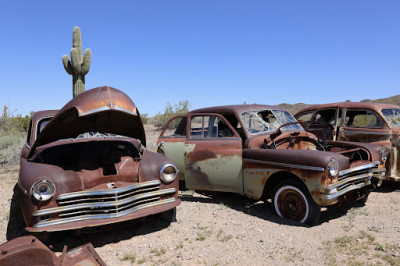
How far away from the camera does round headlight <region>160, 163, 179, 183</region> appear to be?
176 inches

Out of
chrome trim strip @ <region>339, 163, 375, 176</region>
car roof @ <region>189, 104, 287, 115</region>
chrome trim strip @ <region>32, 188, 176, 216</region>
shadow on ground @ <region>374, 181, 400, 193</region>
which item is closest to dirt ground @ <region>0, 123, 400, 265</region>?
chrome trim strip @ <region>32, 188, 176, 216</region>

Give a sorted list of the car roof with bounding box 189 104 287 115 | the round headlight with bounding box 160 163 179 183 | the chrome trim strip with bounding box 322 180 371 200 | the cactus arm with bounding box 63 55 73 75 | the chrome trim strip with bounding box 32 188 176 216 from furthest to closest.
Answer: the cactus arm with bounding box 63 55 73 75 < the car roof with bounding box 189 104 287 115 < the round headlight with bounding box 160 163 179 183 < the chrome trim strip with bounding box 322 180 371 200 < the chrome trim strip with bounding box 32 188 176 216

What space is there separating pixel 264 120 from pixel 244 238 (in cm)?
245

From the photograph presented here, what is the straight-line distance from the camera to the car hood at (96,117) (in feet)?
12.5

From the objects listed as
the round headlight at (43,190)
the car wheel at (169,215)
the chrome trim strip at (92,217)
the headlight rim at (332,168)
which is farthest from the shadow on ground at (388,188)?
the round headlight at (43,190)

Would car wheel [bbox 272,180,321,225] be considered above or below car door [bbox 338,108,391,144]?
below

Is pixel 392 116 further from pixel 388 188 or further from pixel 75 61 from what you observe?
pixel 75 61

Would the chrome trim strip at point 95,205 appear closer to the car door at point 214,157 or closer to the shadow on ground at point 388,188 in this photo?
the car door at point 214,157

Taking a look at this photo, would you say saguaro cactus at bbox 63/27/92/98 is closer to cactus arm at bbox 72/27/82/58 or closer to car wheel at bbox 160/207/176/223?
cactus arm at bbox 72/27/82/58

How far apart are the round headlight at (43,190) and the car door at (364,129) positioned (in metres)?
6.42

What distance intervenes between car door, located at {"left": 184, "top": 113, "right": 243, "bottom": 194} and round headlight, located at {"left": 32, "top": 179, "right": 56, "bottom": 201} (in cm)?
265

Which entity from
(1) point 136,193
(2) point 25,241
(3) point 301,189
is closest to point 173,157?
(1) point 136,193

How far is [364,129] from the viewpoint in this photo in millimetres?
7254

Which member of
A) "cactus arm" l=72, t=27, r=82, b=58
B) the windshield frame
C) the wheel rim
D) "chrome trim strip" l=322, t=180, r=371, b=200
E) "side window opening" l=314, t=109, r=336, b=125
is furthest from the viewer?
"cactus arm" l=72, t=27, r=82, b=58
